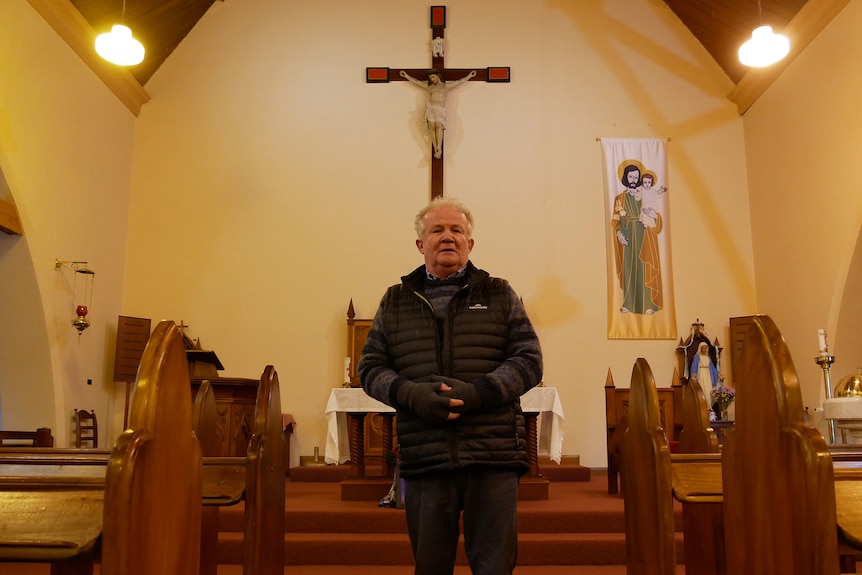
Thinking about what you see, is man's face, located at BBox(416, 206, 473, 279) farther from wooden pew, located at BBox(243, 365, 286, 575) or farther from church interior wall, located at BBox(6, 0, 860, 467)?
church interior wall, located at BBox(6, 0, 860, 467)

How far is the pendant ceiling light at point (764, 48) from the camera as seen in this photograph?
5992mm

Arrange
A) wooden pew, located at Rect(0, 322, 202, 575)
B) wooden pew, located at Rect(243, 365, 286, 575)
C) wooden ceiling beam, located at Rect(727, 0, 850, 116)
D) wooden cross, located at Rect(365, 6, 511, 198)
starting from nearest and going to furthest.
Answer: wooden pew, located at Rect(0, 322, 202, 575)
wooden pew, located at Rect(243, 365, 286, 575)
wooden ceiling beam, located at Rect(727, 0, 850, 116)
wooden cross, located at Rect(365, 6, 511, 198)

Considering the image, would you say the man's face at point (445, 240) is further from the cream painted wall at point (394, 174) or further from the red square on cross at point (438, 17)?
the red square on cross at point (438, 17)

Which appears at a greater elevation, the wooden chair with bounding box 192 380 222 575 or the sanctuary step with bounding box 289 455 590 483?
the wooden chair with bounding box 192 380 222 575

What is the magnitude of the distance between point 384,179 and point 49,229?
3328 millimetres

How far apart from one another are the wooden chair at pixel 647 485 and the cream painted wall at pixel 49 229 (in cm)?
539

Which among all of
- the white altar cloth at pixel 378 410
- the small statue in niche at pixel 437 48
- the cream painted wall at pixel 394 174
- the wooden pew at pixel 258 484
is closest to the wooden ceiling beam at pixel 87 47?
the cream painted wall at pixel 394 174

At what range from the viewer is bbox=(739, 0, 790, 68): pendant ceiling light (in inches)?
236

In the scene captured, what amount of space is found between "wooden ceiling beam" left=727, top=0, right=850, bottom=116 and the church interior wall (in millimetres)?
261

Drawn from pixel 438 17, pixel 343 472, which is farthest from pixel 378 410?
pixel 438 17

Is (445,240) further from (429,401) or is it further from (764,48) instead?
(764,48)

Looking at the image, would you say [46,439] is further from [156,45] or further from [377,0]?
[377,0]

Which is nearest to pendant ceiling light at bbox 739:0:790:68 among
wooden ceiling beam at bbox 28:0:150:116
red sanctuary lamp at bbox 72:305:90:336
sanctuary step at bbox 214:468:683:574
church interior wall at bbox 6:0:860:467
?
church interior wall at bbox 6:0:860:467

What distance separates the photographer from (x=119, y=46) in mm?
6145
